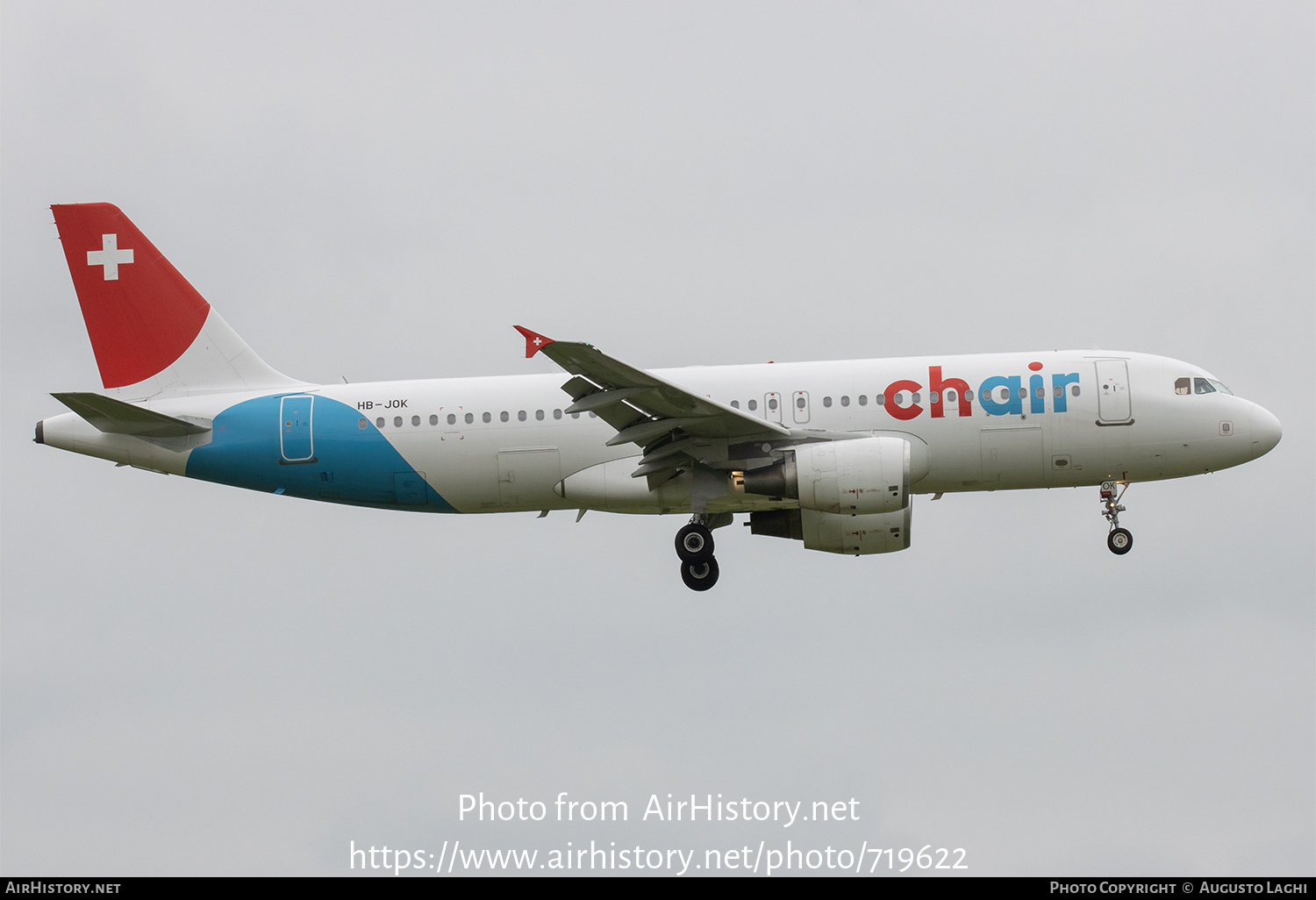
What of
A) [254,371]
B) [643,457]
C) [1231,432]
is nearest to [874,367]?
[643,457]

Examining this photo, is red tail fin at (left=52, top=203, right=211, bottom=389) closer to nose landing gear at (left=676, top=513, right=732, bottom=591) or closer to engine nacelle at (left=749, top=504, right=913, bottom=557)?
nose landing gear at (left=676, top=513, right=732, bottom=591)

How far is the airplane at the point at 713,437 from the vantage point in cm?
2741

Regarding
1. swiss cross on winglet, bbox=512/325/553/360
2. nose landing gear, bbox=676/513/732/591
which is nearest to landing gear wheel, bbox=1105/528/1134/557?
nose landing gear, bbox=676/513/732/591

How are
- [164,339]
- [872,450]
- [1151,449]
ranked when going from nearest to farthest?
[872,450] < [1151,449] < [164,339]

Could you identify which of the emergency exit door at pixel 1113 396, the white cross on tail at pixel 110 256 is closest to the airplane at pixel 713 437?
the emergency exit door at pixel 1113 396

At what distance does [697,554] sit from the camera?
96.4 ft

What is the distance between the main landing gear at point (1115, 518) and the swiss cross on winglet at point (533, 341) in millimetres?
12837

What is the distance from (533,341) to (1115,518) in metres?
13.6

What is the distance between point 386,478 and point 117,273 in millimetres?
8506

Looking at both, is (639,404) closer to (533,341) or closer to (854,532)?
(533,341)

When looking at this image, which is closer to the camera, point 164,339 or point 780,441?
point 780,441

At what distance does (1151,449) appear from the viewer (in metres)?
28.5

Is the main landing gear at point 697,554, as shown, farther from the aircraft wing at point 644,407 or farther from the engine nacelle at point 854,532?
the engine nacelle at point 854,532

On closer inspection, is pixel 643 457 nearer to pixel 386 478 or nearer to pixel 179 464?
pixel 386 478
